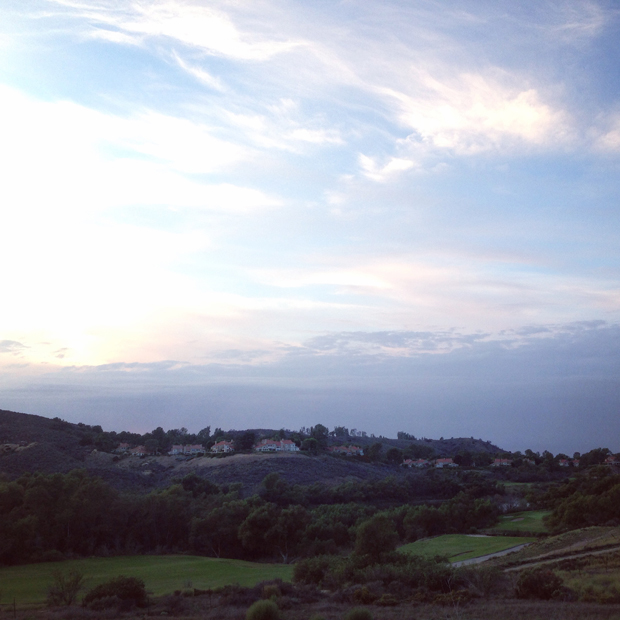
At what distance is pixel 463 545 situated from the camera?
106 ft

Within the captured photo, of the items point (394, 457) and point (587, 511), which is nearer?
point (587, 511)

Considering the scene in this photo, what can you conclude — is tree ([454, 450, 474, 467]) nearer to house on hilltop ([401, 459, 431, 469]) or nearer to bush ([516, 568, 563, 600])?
house on hilltop ([401, 459, 431, 469])

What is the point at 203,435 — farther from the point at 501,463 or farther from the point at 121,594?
the point at 121,594

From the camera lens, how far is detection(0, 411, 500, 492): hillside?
49256mm

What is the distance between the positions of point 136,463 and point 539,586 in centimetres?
5671

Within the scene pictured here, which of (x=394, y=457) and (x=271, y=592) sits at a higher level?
(x=271, y=592)

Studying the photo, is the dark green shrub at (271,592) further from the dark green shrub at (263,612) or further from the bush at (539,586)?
the bush at (539,586)

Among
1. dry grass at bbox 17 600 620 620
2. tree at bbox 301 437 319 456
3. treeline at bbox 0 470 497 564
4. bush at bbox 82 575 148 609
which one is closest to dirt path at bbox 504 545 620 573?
treeline at bbox 0 470 497 564

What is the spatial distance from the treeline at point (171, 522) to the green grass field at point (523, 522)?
171 centimetres

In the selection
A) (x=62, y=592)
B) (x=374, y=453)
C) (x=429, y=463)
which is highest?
(x=62, y=592)

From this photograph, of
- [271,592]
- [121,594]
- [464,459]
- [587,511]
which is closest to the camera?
[121,594]

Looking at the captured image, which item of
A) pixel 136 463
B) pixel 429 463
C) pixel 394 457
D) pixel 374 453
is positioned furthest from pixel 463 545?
pixel 429 463

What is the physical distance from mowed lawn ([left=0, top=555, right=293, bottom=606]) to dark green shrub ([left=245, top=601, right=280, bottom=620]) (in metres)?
8.11

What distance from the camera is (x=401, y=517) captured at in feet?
136
